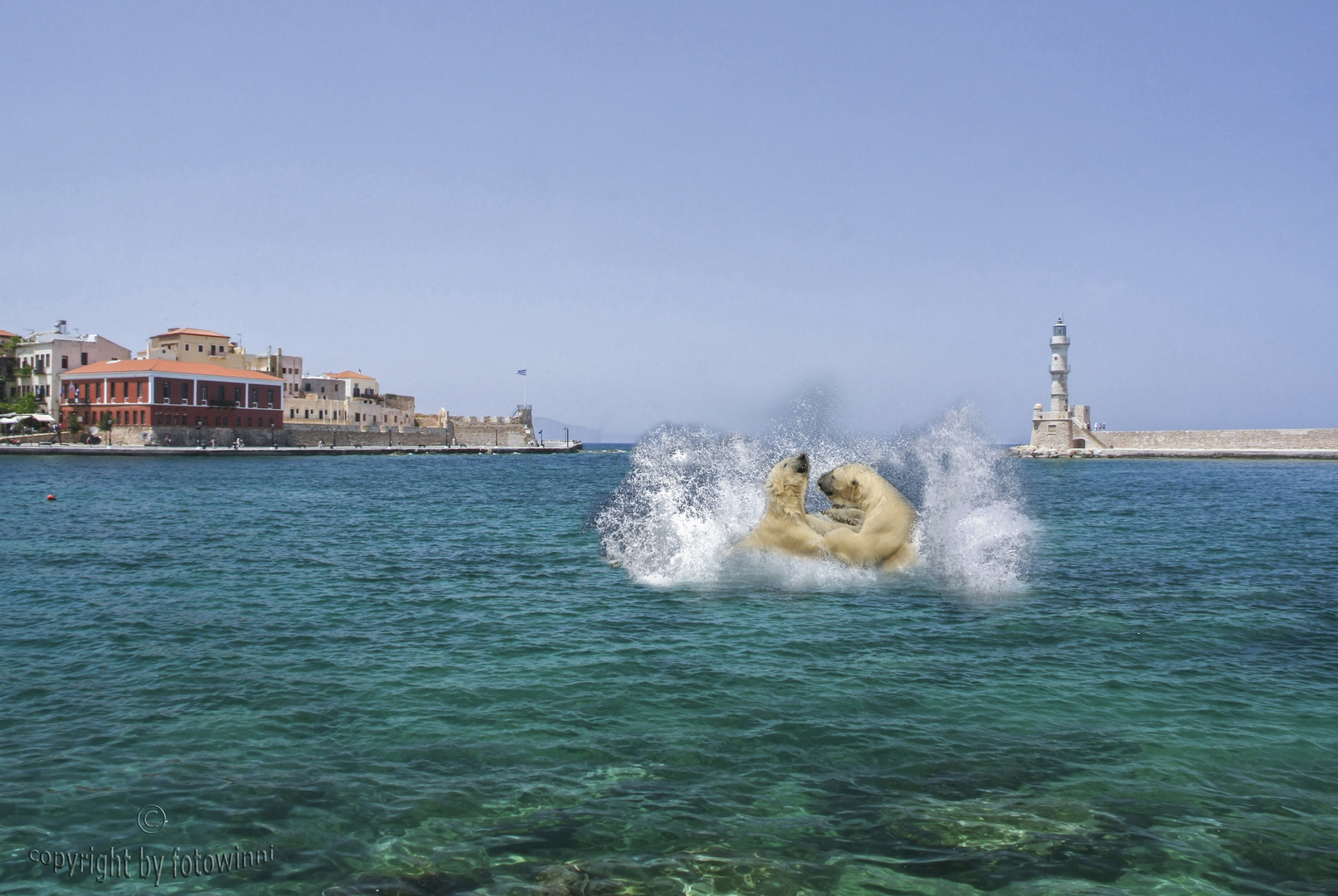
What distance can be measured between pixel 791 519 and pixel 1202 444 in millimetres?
100534

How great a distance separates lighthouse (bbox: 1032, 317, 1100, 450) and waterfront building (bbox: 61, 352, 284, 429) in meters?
89.6

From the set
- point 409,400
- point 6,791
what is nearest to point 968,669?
point 6,791

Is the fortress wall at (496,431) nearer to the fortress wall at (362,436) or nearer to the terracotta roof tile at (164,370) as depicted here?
the fortress wall at (362,436)

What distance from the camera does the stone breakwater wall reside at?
301ft

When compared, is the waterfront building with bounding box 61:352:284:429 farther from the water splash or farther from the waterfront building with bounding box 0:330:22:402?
the water splash

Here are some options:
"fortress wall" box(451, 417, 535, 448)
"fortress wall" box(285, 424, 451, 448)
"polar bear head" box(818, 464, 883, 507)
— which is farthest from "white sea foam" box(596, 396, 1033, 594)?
"fortress wall" box(451, 417, 535, 448)

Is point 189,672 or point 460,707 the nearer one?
point 460,707

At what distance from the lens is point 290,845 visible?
6207 millimetres

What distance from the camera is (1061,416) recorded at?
351ft

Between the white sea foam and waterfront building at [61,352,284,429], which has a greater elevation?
waterfront building at [61,352,284,429]

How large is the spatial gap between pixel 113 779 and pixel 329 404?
11491 cm

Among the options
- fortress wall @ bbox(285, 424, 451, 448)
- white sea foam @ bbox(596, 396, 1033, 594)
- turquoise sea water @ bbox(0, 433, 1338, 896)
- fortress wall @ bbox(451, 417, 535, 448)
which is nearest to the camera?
turquoise sea water @ bbox(0, 433, 1338, 896)

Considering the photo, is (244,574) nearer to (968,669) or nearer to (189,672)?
(189,672)

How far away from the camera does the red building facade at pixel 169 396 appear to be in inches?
3524
